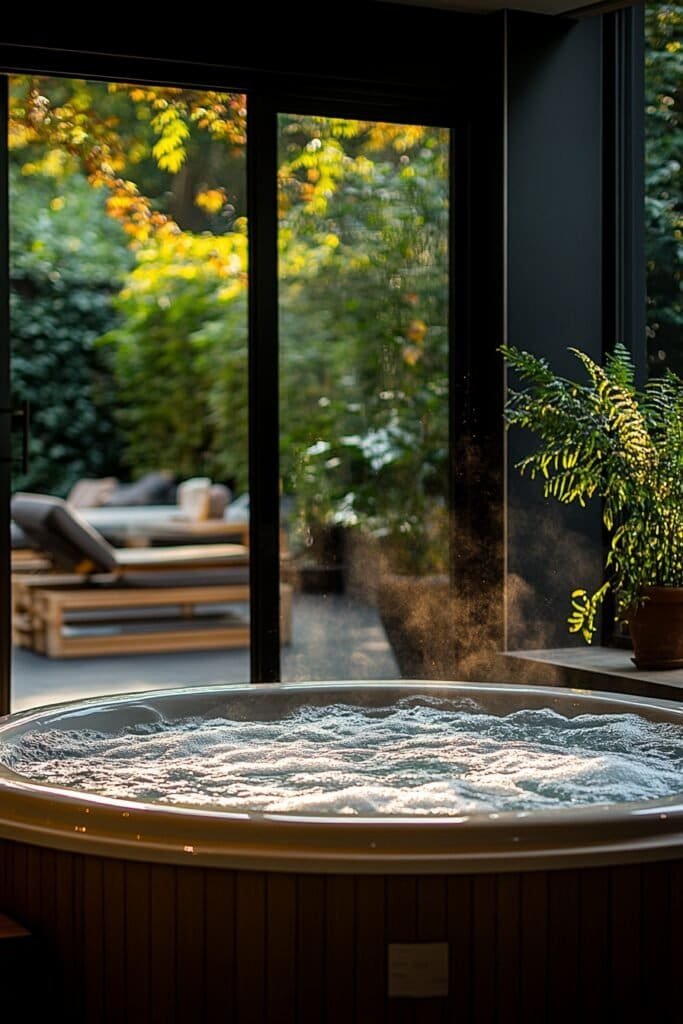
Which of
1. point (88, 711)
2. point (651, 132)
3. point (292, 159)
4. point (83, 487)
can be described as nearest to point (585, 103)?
point (651, 132)

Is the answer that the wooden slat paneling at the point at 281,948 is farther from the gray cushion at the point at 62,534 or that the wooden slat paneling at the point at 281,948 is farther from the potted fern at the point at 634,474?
the gray cushion at the point at 62,534

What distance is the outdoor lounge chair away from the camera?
20.5 feet

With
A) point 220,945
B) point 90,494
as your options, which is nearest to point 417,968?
point 220,945

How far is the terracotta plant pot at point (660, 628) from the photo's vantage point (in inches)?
144

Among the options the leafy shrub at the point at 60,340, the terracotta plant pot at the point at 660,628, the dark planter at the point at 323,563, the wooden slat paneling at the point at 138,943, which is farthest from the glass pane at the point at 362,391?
the leafy shrub at the point at 60,340

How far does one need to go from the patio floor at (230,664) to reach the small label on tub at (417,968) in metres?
2.40

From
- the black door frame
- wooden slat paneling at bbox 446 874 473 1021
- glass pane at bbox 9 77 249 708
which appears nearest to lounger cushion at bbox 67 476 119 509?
glass pane at bbox 9 77 249 708

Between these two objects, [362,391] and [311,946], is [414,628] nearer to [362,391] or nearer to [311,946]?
[362,391]

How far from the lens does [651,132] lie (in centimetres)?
428

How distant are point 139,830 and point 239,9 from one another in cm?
287

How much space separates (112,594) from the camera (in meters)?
6.38

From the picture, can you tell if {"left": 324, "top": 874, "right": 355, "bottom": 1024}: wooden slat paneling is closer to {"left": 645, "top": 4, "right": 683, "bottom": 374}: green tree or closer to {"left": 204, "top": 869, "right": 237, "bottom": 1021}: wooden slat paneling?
{"left": 204, "top": 869, "right": 237, "bottom": 1021}: wooden slat paneling

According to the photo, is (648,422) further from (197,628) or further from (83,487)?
(83,487)

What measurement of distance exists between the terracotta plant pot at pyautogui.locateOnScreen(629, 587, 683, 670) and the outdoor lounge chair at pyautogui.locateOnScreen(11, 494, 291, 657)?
10.2 ft
